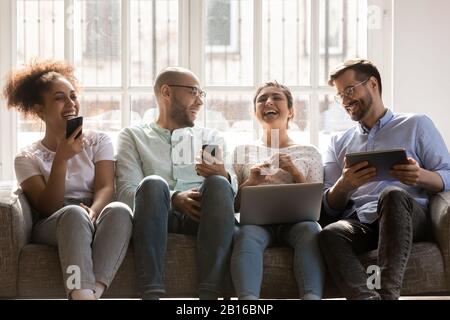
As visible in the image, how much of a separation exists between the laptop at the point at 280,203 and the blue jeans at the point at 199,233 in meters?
0.09

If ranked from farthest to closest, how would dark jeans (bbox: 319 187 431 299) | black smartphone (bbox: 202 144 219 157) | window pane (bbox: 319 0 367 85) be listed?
window pane (bbox: 319 0 367 85)
black smartphone (bbox: 202 144 219 157)
dark jeans (bbox: 319 187 431 299)

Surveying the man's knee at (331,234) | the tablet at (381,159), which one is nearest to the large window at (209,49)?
the tablet at (381,159)

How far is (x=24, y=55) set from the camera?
400cm

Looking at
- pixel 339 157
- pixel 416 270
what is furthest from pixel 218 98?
pixel 416 270

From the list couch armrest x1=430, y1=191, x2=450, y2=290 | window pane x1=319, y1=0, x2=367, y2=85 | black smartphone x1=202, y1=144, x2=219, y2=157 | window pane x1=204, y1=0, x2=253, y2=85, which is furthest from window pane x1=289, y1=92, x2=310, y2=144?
couch armrest x1=430, y1=191, x2=450, y2=290

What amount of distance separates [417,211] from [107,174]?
4.09 feet

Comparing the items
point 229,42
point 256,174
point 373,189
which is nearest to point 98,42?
point 229,42

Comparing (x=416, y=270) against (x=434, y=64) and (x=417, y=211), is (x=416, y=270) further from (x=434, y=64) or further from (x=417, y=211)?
(x=434, y=64)

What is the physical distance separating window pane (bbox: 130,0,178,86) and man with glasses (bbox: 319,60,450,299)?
110cm

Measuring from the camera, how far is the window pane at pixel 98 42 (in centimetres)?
397

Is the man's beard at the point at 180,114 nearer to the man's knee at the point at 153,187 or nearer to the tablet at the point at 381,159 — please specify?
the man's knee at the point at 153,187

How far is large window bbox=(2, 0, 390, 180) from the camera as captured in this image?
12.9 feet

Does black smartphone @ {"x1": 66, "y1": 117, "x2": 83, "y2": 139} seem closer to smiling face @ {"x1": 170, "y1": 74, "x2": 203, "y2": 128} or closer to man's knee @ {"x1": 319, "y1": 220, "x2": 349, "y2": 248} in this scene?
smiling face @ {"x1": 170, "y1": 74, "x2": 203, "y2": 128}

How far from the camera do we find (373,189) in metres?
3.08
